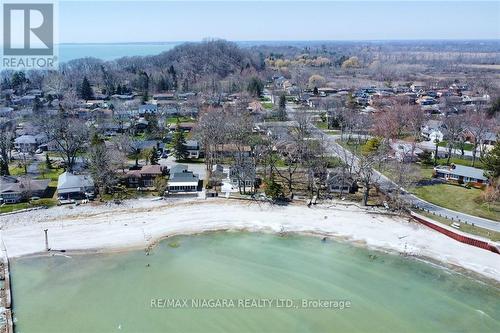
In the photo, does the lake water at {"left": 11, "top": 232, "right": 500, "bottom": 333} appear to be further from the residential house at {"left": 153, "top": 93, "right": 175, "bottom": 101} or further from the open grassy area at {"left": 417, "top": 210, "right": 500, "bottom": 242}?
the residential house at {"left": 153, "top": 93, "right": 175, "bottom": 101}

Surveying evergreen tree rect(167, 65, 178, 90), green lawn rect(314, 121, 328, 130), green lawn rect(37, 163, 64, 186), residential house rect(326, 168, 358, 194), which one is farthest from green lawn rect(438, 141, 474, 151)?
evergreen tree rect(167, 65, 178, 90)

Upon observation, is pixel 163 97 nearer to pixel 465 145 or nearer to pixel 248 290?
pixel 465 145

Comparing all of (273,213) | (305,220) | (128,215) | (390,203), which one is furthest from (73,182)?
(390,203)

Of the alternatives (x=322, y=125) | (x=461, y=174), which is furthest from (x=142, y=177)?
(x=322, y=125)

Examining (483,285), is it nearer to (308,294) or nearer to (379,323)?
(379,323)

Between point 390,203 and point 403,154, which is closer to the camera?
point 390,203

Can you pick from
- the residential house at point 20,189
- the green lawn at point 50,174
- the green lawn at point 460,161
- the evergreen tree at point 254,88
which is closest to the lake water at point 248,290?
the residential house at point 20,189
